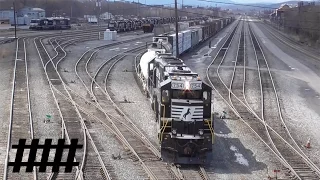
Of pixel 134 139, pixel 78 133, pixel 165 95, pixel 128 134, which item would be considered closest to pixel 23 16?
pixel 78 133

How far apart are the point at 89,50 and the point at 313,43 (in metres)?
36.7

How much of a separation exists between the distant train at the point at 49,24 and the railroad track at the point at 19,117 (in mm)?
46719

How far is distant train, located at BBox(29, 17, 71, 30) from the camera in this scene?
78.4 metres

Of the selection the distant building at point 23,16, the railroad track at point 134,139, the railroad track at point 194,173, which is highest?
the distant building at point 23,16

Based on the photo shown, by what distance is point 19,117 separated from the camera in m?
19.4

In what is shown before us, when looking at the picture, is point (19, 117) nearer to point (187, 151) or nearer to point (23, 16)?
point (187, 151)

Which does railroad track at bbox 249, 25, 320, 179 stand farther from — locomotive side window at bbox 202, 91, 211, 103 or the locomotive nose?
locomotive side window at bbox 202, 91, 211, 103

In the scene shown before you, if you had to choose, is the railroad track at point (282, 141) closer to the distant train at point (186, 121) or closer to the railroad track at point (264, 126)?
the railroad track at point (264, 126)

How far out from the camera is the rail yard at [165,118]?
1374 centimetres

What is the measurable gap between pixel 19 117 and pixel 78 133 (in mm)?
3797

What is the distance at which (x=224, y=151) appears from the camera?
51.3 ft

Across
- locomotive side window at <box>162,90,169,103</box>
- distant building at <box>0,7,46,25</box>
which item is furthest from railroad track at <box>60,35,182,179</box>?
distant building at <box>0,7,46,25</box>

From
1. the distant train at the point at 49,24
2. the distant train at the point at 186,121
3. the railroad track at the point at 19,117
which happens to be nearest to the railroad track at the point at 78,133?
the railroad track at the point at 19,117

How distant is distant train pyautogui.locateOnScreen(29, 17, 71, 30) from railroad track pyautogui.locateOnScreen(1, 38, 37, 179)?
46719 mm
